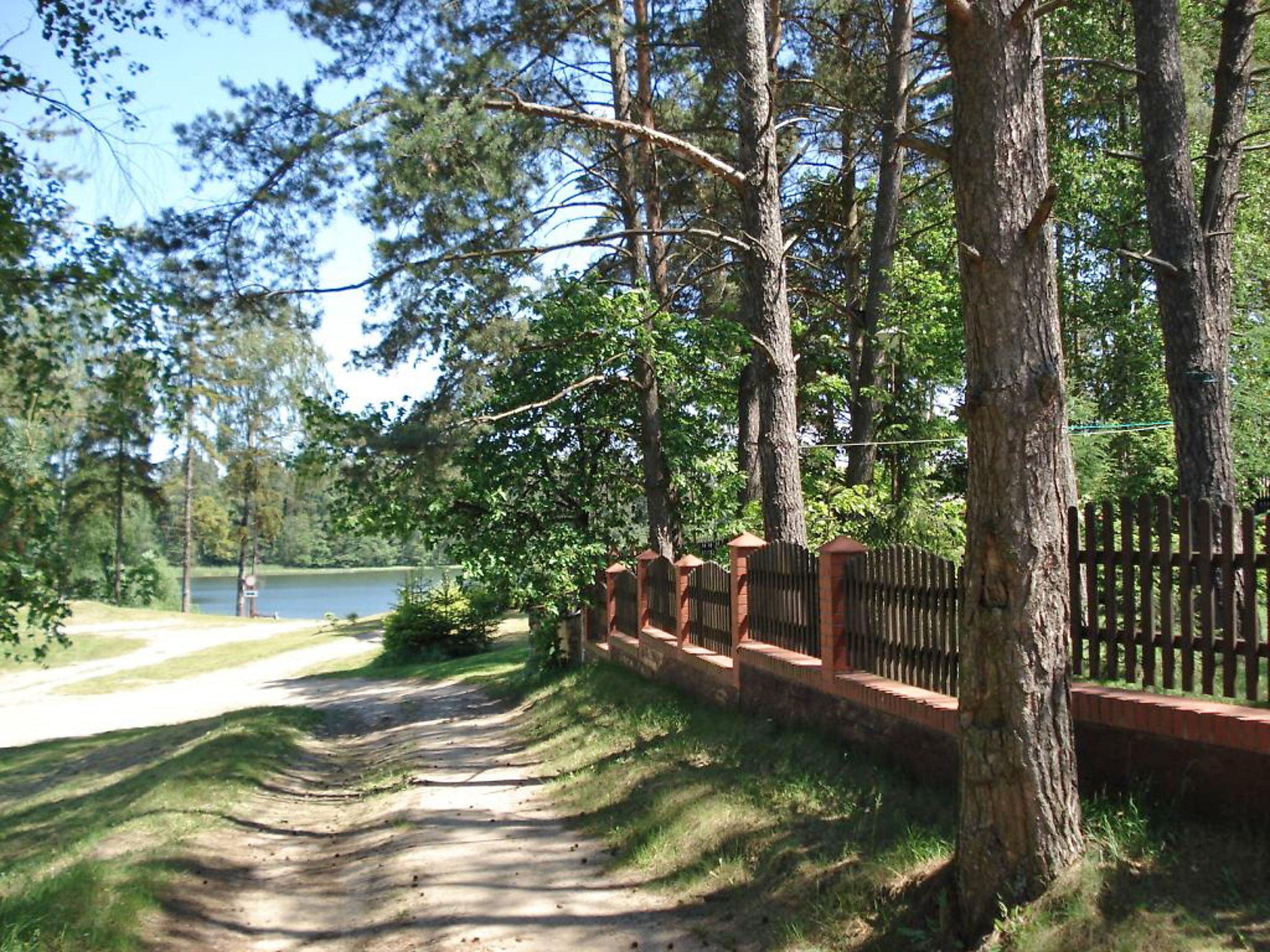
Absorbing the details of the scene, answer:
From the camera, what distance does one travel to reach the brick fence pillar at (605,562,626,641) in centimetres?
1756

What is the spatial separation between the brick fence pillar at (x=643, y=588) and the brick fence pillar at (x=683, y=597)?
1834mm

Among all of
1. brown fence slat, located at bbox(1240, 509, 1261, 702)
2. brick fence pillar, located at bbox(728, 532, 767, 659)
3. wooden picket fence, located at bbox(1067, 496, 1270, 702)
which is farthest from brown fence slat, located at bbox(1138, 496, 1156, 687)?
brick fence pillar, located at bbox(728, 532, 767, 659)

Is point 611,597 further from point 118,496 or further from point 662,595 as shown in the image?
point 118,496

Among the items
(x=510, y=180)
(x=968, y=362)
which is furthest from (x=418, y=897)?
(x=510, y=180)

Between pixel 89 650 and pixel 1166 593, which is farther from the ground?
pixel 1166 593

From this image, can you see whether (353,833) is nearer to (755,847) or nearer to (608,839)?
(608,839)

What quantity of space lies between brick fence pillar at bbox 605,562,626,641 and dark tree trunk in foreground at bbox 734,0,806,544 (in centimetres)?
485

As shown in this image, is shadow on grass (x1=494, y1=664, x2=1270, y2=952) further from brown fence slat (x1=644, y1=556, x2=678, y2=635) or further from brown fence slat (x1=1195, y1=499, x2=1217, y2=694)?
brown fence slat (x1=644, y1=556, x2=678, y2=635)

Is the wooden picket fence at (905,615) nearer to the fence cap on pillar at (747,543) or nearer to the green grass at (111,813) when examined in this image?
the fence cap on pillar at (747,543)

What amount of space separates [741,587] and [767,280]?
3838 mm

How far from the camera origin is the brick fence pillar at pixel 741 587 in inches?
451

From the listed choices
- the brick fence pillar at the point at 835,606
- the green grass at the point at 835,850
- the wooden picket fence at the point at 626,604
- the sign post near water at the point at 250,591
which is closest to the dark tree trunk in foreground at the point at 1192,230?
the brick fence pillar at the point at 835,606

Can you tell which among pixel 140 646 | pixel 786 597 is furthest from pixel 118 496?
pixel 140 646

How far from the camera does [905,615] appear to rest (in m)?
7.94
